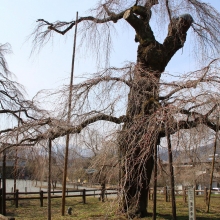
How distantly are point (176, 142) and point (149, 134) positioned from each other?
43 cm

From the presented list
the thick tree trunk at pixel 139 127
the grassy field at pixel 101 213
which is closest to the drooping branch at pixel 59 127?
the thick tree trunk at pixel 139 127

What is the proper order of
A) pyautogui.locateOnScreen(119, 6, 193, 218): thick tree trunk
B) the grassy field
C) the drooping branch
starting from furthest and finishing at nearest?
the grassy field < the drooping branch < pyautogui.locateOnScreen(119, 6, 193, 218): thick tree trunk

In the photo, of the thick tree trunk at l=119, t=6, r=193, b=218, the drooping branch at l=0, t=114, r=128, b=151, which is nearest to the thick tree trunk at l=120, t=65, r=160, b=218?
the thick tree trunk at l=119, t=6, r=193, b=218

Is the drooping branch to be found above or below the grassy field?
above

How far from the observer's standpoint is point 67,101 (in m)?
6.43

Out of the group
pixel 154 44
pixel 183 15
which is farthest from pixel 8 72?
pixel 183 15

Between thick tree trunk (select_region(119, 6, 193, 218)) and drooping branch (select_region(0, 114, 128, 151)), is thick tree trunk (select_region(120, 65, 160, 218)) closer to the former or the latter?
thick tree trunk (select_region(119, 6, 193, 218))

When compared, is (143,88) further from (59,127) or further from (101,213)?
(101,213)

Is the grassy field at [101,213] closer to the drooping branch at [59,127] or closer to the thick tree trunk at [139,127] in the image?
the thick tree trunk at [139,127]

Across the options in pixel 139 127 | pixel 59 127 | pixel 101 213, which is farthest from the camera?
pixel 101 213

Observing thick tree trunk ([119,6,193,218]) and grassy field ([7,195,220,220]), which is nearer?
thick tree trunk ([119,6,193,218])

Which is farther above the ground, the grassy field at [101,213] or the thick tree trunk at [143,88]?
the thick tree trunk at [143,88]

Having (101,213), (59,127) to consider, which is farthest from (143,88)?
(101,213)

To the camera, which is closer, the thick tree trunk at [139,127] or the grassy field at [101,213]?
the thick tree trunk at [139,127]
